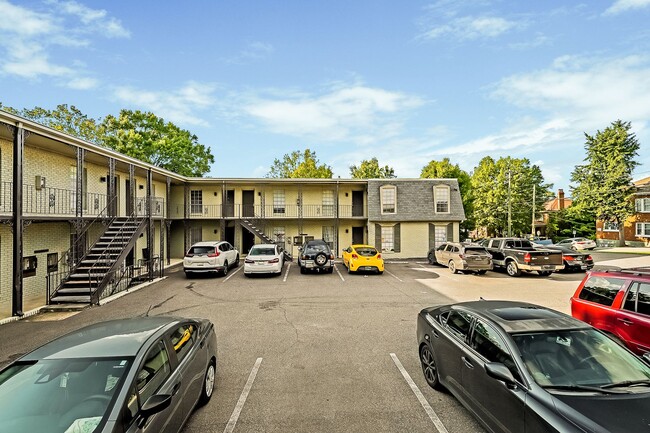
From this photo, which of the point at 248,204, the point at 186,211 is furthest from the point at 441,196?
the point at 186,211

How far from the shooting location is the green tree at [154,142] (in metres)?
30.3

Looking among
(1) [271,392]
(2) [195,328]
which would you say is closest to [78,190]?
(2) [195,328]

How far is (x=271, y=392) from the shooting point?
5000 millimetres

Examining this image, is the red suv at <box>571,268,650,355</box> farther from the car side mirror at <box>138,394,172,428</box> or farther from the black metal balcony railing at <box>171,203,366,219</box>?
the black metal balcony railing at <box>171,203,366,219</box>

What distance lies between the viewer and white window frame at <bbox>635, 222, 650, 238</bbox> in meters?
35.6

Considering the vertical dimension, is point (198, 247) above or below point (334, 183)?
below

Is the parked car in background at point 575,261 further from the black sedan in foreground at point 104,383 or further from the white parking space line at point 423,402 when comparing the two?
the black sedan in foreground at point 104,383

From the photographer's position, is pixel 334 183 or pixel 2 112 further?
pixel 334 183

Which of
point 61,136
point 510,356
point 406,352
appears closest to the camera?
point 510,356

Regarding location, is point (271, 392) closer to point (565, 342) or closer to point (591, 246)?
point (565, 342)

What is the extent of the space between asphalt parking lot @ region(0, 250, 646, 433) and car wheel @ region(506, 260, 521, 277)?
855mm

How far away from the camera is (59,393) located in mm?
2906

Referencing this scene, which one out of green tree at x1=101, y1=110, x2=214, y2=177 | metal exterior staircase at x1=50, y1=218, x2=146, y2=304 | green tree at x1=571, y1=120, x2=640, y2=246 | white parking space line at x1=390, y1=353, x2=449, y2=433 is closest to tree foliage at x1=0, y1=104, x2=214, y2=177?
green tree at x1=101, y1=110, x2=214, y2=177

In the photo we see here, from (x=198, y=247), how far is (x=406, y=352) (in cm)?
1215
